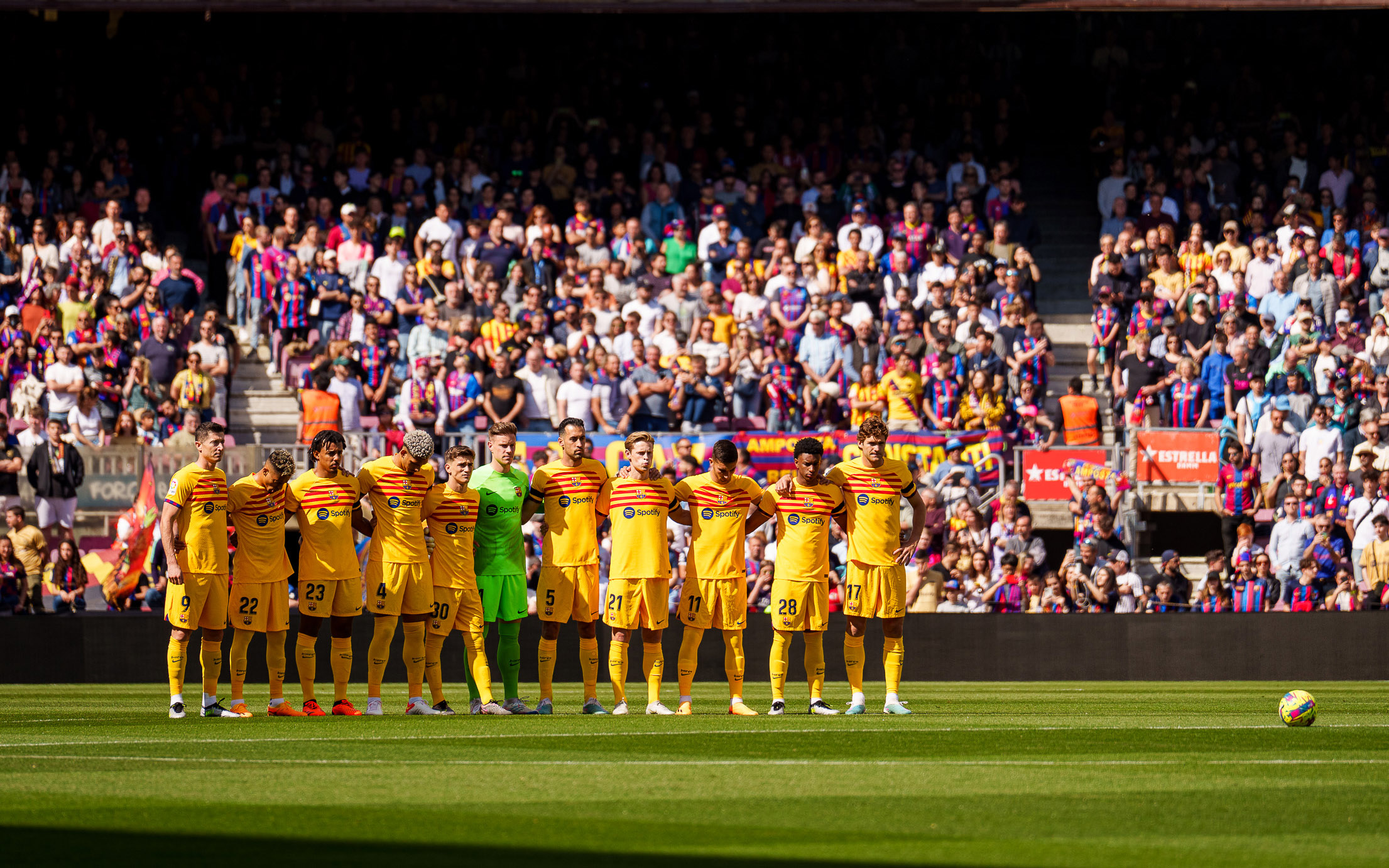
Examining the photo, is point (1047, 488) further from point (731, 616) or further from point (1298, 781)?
point (1298, 781)

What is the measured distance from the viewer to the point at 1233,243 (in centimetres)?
2588

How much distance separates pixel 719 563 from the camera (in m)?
14.6

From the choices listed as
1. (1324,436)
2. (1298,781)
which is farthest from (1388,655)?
(1298,781)

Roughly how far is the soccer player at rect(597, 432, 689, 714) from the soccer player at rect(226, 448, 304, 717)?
2.38 metres

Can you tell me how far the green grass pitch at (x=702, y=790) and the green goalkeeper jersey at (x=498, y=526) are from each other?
1.29 meters

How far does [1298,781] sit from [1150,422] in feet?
48.1

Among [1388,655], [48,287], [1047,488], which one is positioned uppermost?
[48,287]

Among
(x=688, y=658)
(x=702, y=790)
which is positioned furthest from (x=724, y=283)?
(x=702, y=790)

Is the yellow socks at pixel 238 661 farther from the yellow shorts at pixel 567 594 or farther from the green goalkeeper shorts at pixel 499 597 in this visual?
the yellow shorts at pixel 567 594

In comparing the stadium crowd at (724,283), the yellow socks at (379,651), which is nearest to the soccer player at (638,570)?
the yellow socks at (379,651)

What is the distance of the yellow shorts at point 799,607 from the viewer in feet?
47.9

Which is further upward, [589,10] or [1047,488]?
[589,10]

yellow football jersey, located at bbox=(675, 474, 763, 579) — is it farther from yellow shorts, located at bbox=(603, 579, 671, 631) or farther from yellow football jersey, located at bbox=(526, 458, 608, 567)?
yellow football jersey, located at bbox=(526, 458, 608, 567)

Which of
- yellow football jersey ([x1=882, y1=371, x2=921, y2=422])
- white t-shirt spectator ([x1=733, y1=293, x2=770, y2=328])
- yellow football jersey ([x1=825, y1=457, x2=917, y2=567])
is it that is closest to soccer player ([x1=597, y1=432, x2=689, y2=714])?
yellow football jersey ([x1=825, y1=457, x2=917, y2=567])
